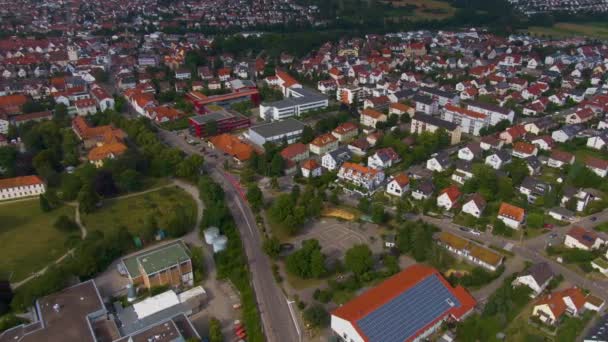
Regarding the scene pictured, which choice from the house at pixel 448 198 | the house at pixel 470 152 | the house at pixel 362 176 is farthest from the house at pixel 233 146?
the house at pixel 470 152

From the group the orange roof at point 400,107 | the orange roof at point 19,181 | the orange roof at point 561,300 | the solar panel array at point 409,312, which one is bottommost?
the orange roof at point 561,300

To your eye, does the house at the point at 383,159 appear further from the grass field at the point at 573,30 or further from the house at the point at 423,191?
the grass field at the point at 573,30

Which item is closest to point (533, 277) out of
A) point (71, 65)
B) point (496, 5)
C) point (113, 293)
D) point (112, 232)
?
point (113, 293)

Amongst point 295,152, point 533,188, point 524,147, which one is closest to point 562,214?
point 533,188

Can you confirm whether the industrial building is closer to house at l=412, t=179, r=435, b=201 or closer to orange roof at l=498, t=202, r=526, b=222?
house at l=412, t=179, r=435, b=201

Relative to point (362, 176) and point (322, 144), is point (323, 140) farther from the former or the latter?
point (362, 176)

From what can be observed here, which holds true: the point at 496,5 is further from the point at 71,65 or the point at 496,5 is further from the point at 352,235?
the point at 352,235

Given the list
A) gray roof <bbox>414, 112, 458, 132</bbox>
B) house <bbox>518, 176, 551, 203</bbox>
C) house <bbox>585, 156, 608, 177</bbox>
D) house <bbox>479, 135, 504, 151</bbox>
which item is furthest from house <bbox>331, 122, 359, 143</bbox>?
house <bbox>585, 156, 608, 177</bbox>
